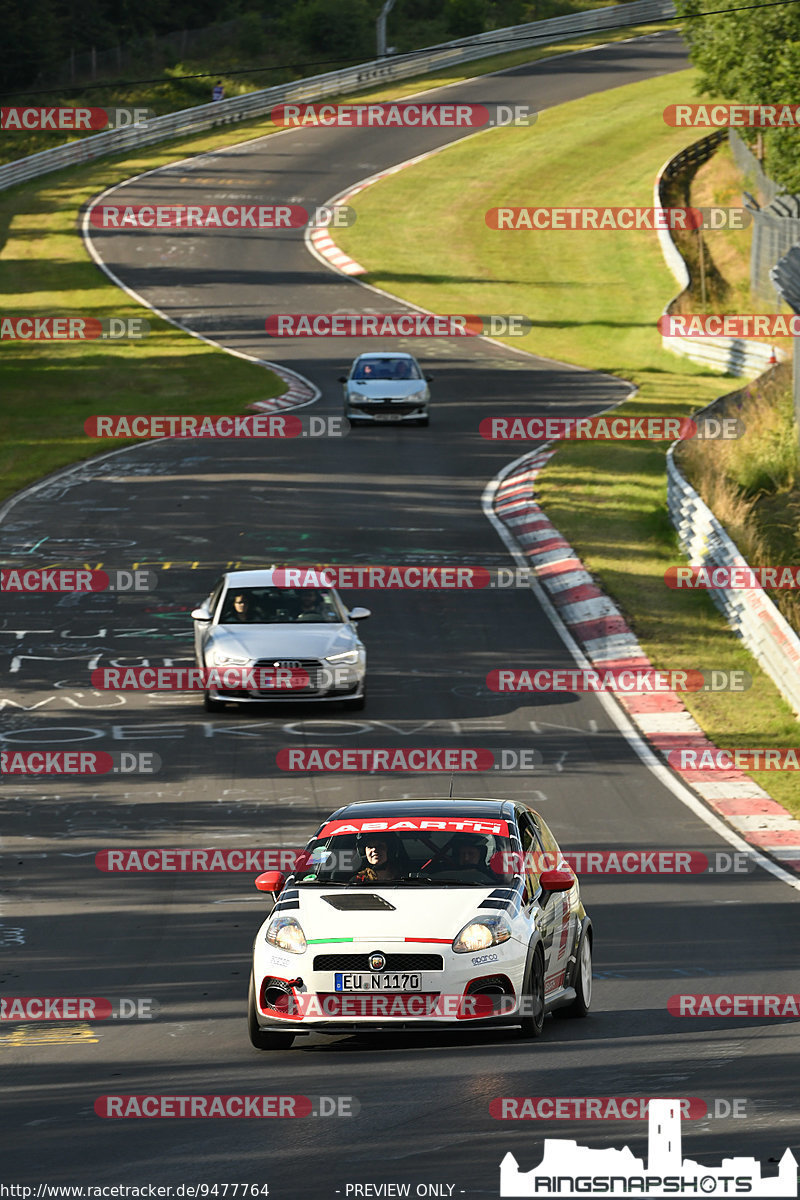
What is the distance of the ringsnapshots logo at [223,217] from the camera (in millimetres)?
67688

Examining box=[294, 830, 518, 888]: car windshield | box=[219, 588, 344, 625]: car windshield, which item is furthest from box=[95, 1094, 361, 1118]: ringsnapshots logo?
box=[219, 588, 344, 625]: car windshield

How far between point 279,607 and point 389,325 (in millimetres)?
32306

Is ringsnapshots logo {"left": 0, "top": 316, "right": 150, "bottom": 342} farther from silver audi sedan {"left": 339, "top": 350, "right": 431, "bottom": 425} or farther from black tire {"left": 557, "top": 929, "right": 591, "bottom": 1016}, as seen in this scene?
black tire {"left": 557, "top": 929, "right": 591, "bottom": 1016}

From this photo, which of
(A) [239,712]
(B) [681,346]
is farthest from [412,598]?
(B) [681,346]

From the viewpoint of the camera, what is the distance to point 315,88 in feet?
278

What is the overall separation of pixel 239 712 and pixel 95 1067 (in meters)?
11.3

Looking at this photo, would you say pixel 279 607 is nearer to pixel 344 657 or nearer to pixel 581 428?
pixel 344 657

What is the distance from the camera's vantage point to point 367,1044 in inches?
397

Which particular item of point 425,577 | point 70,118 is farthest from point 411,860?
point 70,118

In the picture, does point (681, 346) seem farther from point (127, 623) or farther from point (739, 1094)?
point (739, 1094)

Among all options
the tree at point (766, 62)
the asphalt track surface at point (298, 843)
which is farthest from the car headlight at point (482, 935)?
the tree at point (766, 62)

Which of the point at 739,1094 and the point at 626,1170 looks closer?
the point at 626,1170

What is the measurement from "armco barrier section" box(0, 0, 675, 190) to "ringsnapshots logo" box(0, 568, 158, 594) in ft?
166

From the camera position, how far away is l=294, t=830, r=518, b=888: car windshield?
10250mm
